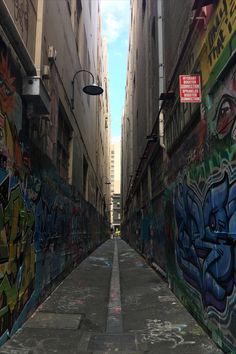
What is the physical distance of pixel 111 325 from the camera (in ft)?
23.1

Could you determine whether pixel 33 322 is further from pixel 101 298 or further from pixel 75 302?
pixel 101 298

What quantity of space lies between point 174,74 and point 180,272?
4.47 m

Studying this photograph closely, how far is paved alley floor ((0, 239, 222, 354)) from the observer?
5641mm

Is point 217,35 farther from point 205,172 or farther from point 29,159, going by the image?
point 29,159

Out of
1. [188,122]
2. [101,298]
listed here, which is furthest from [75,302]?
[188,122]

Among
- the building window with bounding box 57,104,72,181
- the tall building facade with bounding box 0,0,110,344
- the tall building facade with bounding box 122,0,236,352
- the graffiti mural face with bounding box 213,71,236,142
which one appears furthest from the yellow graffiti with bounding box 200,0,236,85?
the building window with bounding box 57,104,72,181

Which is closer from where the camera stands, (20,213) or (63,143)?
(20,213)

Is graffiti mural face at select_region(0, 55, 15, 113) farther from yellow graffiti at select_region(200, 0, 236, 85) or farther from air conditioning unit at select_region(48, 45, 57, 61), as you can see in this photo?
air conditioning unit at select_region(48, 45, 57, 61)

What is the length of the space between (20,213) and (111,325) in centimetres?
250

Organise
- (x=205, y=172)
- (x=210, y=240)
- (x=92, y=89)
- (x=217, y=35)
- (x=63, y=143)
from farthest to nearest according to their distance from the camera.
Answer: (x=63, y=143)
(x=92, y=89)
(x=205, y=172)
(x=210, y=240)
(x=217, y=35)

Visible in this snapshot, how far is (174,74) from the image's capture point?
9391 mm

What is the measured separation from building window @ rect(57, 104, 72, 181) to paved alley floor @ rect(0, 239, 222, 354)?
12.3ft

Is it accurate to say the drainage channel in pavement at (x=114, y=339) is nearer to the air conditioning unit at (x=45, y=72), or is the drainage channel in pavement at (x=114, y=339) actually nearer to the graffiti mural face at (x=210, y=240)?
the graffiti mural face at (x=210, y=240)

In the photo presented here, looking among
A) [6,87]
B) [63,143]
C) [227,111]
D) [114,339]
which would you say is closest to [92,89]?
[63,143]
